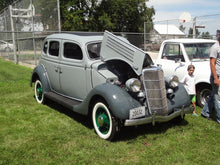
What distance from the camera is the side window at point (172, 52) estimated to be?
651cm

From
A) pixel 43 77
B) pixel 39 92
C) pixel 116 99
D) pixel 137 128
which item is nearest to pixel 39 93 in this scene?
pixel 39 92

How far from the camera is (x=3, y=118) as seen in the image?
202 inches

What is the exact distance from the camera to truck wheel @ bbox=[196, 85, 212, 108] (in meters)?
5.54

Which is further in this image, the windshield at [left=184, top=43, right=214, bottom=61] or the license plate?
the windshield at [left=184, top=43, right=214, bottom=61]

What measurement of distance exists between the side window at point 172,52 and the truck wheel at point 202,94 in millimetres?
1256

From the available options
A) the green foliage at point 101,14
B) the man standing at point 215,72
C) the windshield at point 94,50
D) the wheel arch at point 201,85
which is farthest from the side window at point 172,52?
the green foliage at point 101,14

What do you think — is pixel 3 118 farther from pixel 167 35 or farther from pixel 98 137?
pixel 167 35

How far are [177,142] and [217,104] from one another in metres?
1.49

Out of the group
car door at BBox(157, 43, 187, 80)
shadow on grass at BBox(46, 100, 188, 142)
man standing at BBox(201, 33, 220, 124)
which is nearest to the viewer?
shadow on grass at BBox(46, 100, 188, 142)

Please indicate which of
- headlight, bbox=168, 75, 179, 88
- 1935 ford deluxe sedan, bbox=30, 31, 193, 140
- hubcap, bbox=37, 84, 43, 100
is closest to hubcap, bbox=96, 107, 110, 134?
1935 ford deluxe sedan, bbox=30, 31, 193, 140

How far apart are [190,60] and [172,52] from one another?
748 millimetres

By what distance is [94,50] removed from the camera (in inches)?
191

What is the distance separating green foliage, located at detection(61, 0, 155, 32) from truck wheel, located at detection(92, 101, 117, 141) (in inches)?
1075

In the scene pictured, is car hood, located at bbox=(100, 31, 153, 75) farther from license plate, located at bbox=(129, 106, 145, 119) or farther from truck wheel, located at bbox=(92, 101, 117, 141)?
truck wheel, located at bbox=(92, 101, 117, 141)
